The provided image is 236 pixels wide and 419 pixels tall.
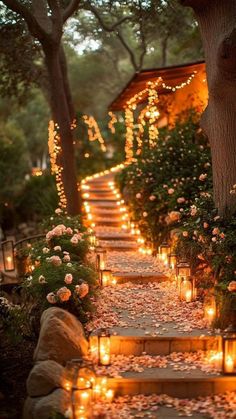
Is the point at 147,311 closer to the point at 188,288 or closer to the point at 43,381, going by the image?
the point at 188,288

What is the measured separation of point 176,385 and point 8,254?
20.5ft

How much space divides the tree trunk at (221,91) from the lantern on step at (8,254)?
4.89m

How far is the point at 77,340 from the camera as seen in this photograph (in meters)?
6.54

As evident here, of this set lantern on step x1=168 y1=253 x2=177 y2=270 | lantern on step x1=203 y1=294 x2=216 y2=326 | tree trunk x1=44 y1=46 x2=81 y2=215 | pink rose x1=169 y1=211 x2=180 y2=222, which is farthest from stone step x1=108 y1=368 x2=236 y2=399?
tree trunk x1=44 y1=46 x2=81 y2=215

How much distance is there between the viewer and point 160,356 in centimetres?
690

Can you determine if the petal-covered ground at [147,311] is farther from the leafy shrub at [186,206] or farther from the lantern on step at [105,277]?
the leafy shrub at [186,206]

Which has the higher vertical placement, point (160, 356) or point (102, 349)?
point (102, 349)

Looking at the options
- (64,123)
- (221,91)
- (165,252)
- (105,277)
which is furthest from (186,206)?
(221,91)

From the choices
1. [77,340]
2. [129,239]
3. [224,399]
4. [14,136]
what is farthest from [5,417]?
[14,136]

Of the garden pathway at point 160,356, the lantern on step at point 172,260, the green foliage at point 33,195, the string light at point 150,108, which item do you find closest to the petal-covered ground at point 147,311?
the garden pathway at point 160,356

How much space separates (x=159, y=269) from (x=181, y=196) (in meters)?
1.65

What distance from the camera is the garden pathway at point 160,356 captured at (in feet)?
19.7

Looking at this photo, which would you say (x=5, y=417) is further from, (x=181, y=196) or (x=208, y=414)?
(x=181, y=196)

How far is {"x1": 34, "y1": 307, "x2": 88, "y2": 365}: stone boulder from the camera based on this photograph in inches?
248
